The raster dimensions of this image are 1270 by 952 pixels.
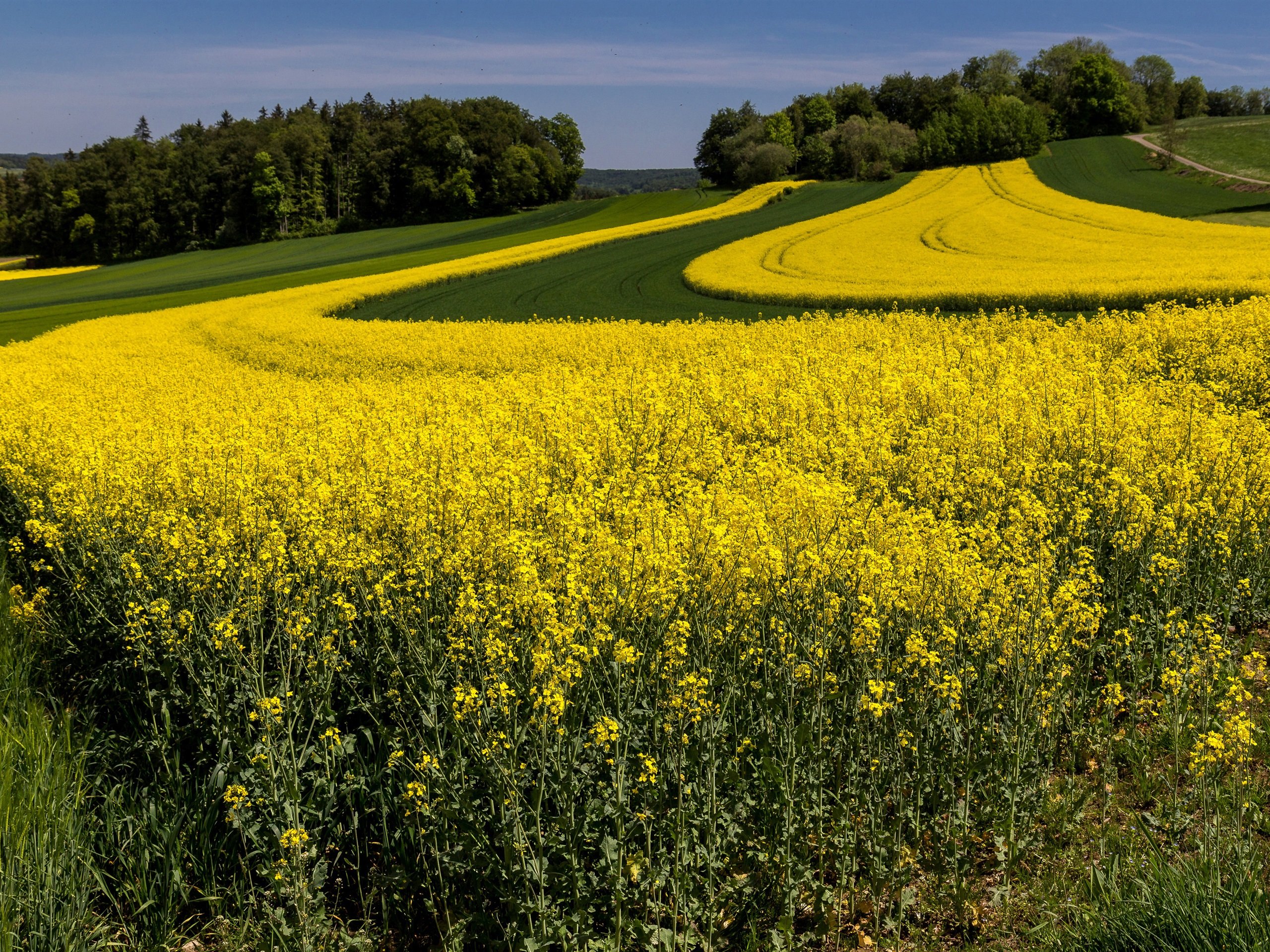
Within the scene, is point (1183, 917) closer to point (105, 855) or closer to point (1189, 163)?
point (105, 855)

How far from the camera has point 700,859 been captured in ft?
13.3

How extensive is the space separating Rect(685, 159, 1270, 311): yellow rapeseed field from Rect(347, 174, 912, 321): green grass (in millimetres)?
1624

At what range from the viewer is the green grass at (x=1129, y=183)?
44.4m

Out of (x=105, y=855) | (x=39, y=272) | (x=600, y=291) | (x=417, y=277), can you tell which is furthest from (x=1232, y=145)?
(x=39, y=272)

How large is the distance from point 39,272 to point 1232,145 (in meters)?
103

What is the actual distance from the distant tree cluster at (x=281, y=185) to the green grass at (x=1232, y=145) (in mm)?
57009

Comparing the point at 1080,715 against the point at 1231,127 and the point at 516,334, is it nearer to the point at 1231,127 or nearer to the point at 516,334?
the point at 516,334

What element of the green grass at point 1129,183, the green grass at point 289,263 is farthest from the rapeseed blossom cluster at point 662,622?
the green grass at point 1129,183

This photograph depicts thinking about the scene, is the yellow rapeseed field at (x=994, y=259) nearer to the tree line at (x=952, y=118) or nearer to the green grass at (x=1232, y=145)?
the green grass at (x=1232, y=145)

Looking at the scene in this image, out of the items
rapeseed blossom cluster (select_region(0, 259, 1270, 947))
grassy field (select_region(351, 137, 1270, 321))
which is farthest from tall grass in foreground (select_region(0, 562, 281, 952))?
grassy field (select_region(351, 137, 1270, 321))

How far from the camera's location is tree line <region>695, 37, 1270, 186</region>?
76.7 m

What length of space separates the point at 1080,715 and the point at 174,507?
7.44 m

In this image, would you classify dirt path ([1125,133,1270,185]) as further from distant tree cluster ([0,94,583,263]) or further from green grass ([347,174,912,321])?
distant tree cluster ([0,94,583,263])

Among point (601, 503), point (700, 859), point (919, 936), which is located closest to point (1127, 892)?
point (919, 936)
